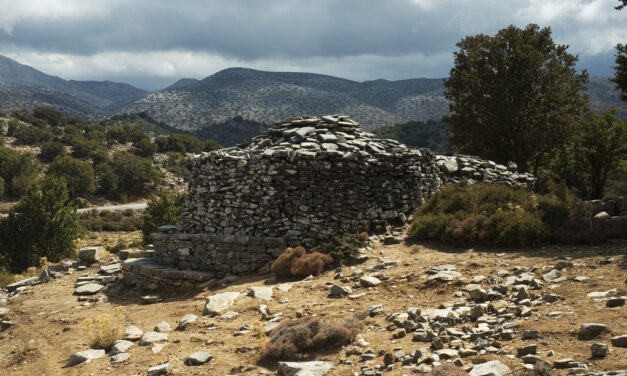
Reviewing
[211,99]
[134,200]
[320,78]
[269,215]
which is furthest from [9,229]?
[320,78]

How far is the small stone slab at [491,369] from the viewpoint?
4.55m

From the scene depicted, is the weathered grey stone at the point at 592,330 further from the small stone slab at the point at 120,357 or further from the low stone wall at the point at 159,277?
the low stone wall at the point at 159,277

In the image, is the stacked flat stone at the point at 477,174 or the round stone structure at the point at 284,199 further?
the stacked flat stone at the point at 477,174

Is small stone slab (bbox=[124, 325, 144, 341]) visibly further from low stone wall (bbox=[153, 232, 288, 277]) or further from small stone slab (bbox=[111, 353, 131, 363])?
low stone wall (bbox=[153, 232, 288, 277])

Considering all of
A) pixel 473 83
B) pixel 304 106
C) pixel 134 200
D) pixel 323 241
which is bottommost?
pixel 134 200

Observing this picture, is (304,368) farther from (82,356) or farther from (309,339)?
(82,356)

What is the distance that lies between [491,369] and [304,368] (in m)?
2.23

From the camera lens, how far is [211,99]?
401 feet

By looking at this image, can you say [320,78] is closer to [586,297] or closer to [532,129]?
[532,129]

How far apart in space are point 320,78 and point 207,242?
A: 141 m

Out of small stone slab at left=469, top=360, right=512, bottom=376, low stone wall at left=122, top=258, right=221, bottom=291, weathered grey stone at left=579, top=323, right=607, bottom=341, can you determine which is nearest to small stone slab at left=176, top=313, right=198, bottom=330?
low stone wall at left=122, top=258, right=221, bottom=291

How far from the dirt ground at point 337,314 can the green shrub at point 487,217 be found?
0.46 metres

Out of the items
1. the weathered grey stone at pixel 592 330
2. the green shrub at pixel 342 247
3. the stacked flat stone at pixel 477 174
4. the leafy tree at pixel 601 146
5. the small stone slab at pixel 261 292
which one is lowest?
the small stone slab at pixel 261 292

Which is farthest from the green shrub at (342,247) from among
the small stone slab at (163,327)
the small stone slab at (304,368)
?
the small stone slab at (304,368)
